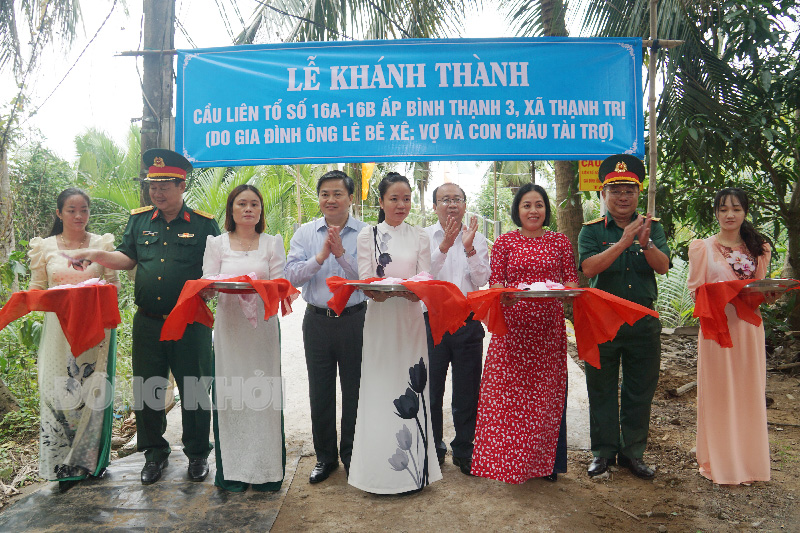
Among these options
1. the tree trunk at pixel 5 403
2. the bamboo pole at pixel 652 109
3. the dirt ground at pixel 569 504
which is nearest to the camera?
the dirt ground at pixel 569 504

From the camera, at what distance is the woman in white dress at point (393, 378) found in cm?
336

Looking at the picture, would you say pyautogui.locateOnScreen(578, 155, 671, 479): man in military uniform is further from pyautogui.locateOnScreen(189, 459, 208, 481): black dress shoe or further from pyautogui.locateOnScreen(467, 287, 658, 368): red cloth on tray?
pyautogui.locateOnScreen(189, 459, 208, 481): black dress shoe

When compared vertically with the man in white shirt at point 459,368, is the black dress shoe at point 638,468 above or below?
below

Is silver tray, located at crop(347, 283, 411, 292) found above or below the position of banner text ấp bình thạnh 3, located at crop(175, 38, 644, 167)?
below

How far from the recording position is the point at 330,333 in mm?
3678

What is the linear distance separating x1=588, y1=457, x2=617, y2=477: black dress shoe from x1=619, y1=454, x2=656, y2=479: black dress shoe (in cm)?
9

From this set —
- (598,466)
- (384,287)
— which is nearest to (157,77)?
(384,287)

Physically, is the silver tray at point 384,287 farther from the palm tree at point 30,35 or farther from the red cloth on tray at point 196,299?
the palm tree at point 30,35

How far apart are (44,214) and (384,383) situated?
10.1 metres

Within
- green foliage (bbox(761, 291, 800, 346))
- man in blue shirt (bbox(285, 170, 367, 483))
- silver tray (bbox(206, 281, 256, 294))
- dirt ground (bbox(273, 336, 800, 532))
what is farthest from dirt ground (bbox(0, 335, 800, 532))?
green foliage (bbox(761, 291, 800, 346))

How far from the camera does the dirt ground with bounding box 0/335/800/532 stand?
310 centimetres

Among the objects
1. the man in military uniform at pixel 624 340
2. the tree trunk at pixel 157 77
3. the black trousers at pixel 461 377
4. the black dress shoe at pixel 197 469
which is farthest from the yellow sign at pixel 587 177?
the black dress shoe at pixel 197 469

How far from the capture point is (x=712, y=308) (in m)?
3.53

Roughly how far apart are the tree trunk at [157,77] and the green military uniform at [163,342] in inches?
30.6
